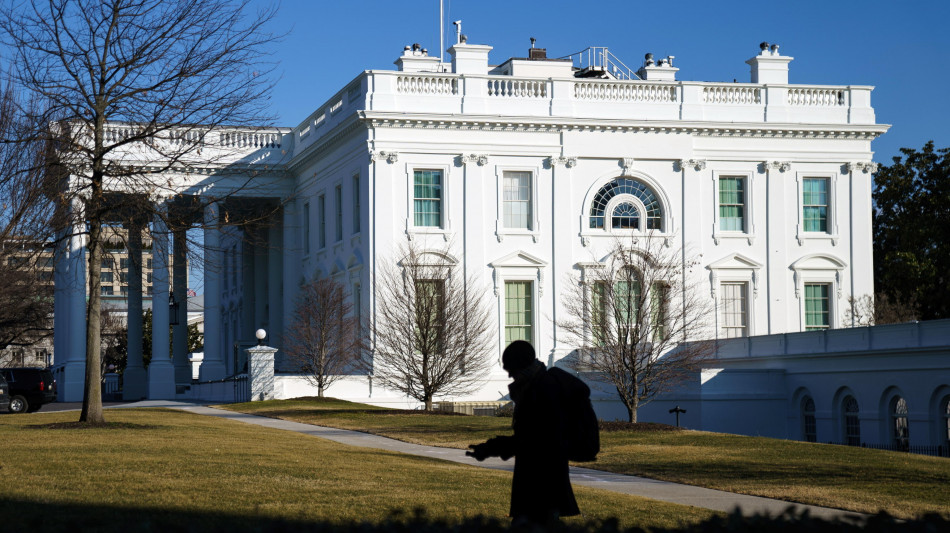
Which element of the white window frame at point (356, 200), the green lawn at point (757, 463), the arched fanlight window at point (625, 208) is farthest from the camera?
the arched fanlight window at point (625, 208)

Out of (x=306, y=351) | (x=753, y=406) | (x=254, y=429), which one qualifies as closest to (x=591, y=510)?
(x=254, y=429)

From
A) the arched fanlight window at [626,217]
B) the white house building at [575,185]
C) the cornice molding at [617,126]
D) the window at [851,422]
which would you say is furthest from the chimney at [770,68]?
the window at [851,422]

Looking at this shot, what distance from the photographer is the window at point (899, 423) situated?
3684cm

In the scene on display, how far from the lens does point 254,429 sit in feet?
92.8

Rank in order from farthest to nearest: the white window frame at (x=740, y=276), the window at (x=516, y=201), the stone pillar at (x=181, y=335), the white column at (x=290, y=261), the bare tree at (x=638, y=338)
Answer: the stone pillar at (x=181, y=335) < the white column at (x=290, y=261) < the white window frame at (x=740, y=276) < the window at (x=516, y=201) < the bare tree at (x=638, y=338)

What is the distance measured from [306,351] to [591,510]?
103ft

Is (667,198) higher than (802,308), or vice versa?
(667,198)

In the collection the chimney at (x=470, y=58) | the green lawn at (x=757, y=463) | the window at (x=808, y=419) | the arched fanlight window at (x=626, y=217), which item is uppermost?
the chimney at (x=470, y=58)

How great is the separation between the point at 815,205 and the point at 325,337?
21.4 m

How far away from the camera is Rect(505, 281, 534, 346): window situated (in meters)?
49.2

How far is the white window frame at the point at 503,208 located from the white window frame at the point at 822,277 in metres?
11.1

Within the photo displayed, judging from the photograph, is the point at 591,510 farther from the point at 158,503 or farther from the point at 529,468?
the point at 529,468

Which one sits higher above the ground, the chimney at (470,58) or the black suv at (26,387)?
the chimney at (470,58)

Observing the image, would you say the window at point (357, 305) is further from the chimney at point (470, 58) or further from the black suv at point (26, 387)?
the black suv at point (26, 387)
